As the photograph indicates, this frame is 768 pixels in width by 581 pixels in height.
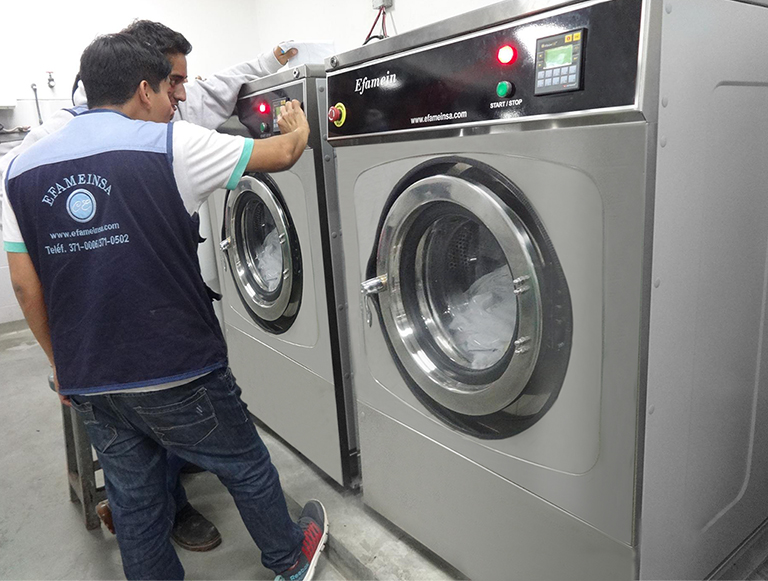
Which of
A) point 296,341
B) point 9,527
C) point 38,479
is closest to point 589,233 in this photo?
point 296,341

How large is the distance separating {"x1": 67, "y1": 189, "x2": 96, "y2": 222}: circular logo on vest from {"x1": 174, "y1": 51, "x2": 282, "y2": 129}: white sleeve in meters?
0.87

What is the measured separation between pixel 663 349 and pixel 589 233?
0.24m

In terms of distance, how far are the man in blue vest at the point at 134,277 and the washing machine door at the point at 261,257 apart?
1.74 feet

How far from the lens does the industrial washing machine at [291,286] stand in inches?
68.9

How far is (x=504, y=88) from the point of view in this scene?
1.06m

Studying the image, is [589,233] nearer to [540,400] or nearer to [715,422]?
[540,400]

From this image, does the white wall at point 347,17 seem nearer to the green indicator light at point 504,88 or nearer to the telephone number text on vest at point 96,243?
the green indicator light at point 504,88

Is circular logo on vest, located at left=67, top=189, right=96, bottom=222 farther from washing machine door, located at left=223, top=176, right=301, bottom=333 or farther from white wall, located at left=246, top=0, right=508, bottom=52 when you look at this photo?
white wall, located at left=246, top=0, right=508, bottom=52

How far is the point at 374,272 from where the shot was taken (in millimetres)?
1523

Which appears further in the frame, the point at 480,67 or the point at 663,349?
the point at 480,67

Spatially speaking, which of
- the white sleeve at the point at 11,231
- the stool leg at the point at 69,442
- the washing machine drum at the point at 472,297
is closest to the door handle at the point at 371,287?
the washing machine drum at the point at 472,297

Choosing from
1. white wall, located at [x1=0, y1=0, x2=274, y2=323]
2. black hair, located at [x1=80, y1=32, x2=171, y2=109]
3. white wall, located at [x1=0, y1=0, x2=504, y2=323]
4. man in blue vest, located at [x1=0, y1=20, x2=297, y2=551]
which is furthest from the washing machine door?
white wall, located at [x1=0, y1=0, x2=274, y2=323]

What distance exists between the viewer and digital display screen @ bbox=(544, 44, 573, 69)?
0.95 metres

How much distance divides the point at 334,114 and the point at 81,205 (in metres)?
0.67
